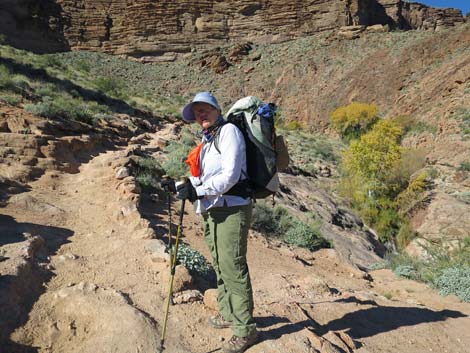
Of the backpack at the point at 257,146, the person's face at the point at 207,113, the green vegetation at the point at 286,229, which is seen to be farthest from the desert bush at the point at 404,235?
the person's face at the point at 207,113

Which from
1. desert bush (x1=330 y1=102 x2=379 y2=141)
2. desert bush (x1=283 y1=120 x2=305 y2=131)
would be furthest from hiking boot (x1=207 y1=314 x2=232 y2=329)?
desert bush (x1=283 y1=120 x2=305 y2=131)

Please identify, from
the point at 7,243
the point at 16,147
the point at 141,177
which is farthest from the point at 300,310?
the point at 16,147

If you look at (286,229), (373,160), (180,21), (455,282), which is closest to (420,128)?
(373,160)

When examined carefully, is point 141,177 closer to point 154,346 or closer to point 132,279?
point 132,279

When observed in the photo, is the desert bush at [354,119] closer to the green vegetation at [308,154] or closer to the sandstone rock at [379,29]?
the green vegetation at [308,154]

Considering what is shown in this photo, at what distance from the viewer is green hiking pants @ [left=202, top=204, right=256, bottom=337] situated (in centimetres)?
243

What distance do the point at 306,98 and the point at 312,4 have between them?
17.7 meters

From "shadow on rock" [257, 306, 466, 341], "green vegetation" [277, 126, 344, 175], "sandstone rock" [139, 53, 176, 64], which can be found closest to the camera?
"shadow on rock" [257, 306, 466, 341]

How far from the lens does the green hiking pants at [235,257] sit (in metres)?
2.43

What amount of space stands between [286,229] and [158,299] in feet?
14.7

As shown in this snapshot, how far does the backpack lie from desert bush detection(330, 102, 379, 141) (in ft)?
89.2

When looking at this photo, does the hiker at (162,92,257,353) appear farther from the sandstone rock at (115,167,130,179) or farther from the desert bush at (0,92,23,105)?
the desert bush at (0,92,23,105)

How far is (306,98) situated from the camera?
114 feet

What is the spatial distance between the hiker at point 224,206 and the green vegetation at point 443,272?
14.0 feet
